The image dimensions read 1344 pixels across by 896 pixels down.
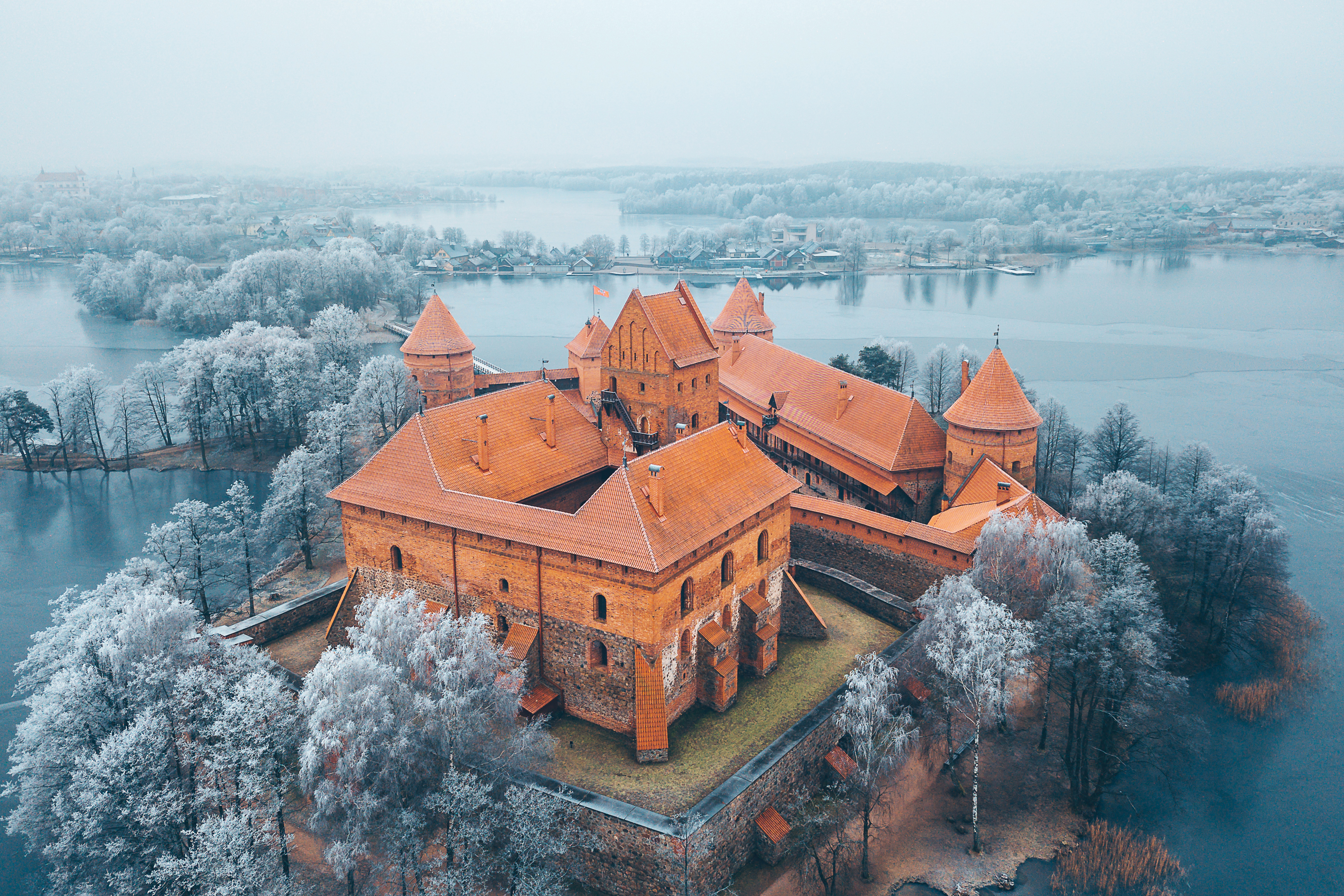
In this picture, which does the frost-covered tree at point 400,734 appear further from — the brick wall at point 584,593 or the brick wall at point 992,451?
the brick wall at point 992,451

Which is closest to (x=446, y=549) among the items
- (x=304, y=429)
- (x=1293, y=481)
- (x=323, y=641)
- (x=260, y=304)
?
(x=323, y=641)

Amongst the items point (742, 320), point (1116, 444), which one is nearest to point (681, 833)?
point (1116, 444)

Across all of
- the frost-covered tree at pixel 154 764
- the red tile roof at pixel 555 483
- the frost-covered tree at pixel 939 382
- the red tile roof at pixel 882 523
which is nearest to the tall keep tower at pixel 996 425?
the red tile roof at pixel 882 523

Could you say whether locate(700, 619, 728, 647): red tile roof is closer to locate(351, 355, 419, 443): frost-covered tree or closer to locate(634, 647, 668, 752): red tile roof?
locate(634, 647, 668, 752): red tile roof

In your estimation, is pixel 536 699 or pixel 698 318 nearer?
pixel 536 699

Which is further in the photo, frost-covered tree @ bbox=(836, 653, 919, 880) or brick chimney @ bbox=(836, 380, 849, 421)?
brick chimney @ bbox=(836, 380, 849, 421)

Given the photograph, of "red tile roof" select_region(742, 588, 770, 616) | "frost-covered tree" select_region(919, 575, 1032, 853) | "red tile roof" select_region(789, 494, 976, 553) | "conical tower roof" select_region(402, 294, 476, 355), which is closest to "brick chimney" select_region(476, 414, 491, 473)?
"red tile roof" select_region(742, 588, 770, 616)

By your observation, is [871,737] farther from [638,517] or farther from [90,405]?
[90,405]
